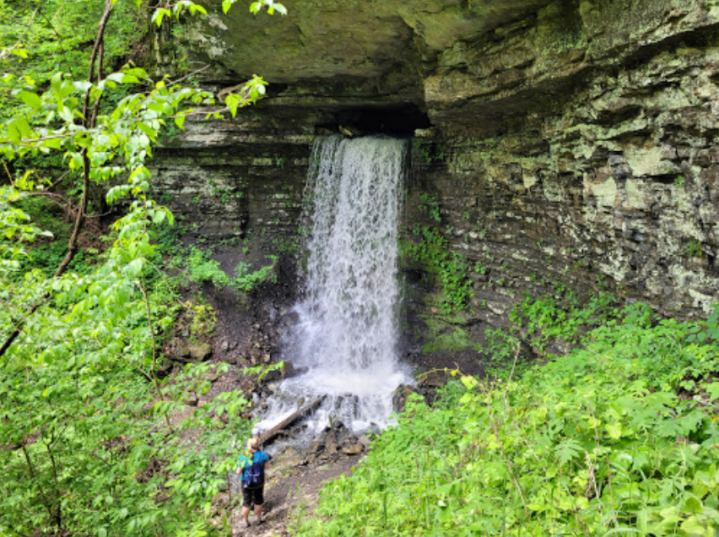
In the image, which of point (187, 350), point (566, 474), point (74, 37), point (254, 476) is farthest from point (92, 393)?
point (74, 37)

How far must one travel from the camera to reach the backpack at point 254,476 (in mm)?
5270

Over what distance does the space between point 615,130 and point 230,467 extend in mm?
5773

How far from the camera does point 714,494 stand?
4.56ft

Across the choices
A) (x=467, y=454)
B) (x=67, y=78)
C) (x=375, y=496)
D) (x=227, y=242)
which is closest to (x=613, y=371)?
(x=467, y=454)

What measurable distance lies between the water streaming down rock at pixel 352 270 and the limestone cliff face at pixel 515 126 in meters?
0.71

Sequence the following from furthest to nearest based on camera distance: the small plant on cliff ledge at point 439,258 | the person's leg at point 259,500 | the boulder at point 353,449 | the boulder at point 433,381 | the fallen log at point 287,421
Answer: the small plant on cliff ledge at point 439,258 < the boulder at point 433,381 < the fallen log at point 287,421 < the boulder at point 353,449 < the person's leg at point 259,500

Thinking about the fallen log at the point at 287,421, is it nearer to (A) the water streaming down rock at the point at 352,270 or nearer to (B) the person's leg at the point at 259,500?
(A) the water streaming down rock at the point at 352,270

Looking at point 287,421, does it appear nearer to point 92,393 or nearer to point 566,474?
point 92,393

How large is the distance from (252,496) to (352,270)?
5747 mm

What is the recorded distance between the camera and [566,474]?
79.0 inches

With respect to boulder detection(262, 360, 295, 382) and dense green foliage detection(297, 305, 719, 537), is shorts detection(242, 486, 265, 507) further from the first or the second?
boulder detection(262, 360, 295, 382)

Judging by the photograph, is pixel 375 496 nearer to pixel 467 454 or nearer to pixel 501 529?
pixel 467 454

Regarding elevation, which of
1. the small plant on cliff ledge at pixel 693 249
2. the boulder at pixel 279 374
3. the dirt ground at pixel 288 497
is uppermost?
the small plant on cliff ledge at pixel 693 249

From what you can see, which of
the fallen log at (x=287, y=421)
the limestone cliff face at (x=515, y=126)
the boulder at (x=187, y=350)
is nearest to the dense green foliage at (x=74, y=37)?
the limestone cliff face at (x=515, y=126)
